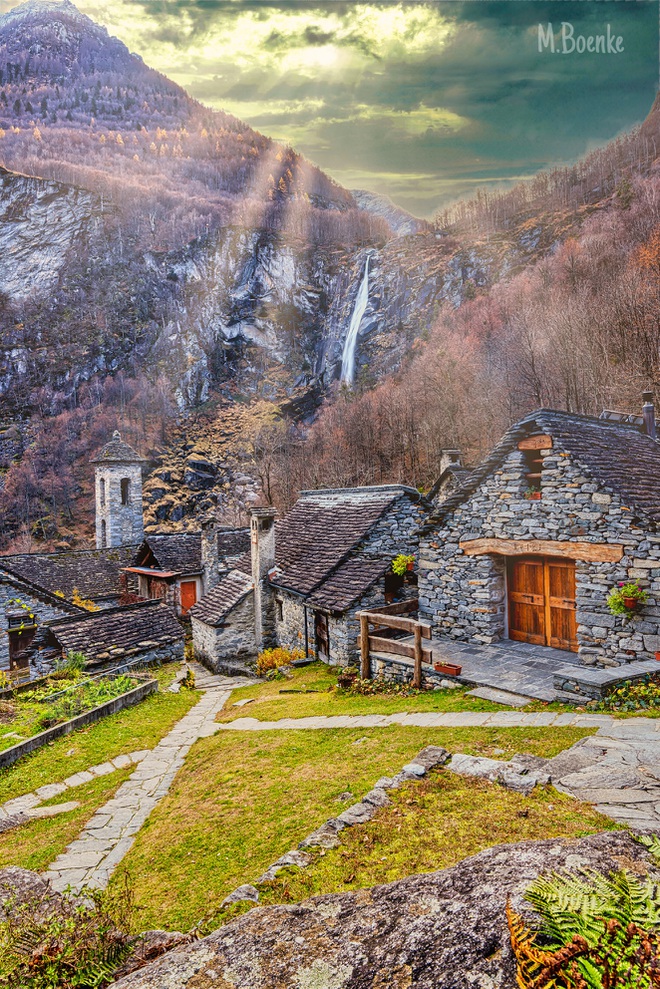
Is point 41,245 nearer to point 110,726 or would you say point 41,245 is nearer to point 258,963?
point 110,726

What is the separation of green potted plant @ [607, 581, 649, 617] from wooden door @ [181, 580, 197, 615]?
23.0 metres

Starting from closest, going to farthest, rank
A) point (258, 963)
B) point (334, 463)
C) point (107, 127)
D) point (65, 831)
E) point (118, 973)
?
point (258, 963) → point (118, 973) → point (65, 831) → point (334, 463) → point (107, 127)

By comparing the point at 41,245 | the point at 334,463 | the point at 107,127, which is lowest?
the point at 334,463

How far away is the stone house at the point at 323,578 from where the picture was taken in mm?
15008

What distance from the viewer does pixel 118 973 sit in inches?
126

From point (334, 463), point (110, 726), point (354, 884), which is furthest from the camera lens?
point (334, 463)

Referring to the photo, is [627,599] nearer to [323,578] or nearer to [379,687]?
[379,687]

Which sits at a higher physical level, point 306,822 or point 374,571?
point 374,571

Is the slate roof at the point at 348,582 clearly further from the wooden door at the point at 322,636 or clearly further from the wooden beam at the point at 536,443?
the wooden beam at the point at 536,443

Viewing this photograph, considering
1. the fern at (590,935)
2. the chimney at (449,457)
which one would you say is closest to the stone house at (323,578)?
the chimney at (449,457)

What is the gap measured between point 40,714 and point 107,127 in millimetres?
122320

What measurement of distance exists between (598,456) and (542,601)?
11.5 ft

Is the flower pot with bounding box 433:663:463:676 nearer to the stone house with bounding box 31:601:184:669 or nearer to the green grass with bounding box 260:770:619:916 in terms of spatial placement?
the green grass with bounding box 260:770:619:916

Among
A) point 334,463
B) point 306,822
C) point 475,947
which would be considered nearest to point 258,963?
point 475,947
